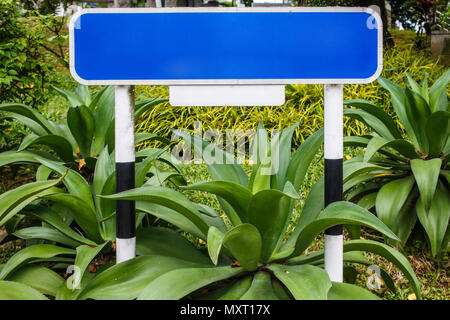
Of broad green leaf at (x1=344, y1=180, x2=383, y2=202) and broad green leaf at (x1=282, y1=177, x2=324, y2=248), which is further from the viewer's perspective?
broad green leaf at (x1=344, y1=180, x2=383, y2=202)

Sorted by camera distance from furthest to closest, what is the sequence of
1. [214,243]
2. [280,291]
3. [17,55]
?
[17,55]
[280,291]
[214,243]

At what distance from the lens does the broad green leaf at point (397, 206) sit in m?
2.60

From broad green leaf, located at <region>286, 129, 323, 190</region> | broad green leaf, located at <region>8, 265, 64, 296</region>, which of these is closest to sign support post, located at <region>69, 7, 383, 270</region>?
broad green leaf, located at <region>286, 129, 323, 190</region>

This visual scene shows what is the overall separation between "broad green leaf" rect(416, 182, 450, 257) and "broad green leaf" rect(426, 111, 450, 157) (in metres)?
0.28

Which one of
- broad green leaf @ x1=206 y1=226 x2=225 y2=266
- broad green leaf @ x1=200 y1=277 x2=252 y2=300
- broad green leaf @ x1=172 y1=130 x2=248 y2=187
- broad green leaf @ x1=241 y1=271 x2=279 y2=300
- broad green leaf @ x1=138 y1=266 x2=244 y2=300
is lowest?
broad green leaf @ x1=200 y1=277 x2=252 y2=300

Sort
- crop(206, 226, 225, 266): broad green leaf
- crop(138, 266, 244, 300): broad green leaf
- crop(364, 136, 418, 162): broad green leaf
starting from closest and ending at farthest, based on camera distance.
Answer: crop(206, 226, 225, 266): broad green leaf < crop(138, 266, 244, 300): broad green leaf < crop(364, 136, 418, 162): broad green leaf

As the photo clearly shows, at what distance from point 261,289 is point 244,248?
162 mm

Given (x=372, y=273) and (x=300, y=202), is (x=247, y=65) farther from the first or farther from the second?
(x=300, y=202)

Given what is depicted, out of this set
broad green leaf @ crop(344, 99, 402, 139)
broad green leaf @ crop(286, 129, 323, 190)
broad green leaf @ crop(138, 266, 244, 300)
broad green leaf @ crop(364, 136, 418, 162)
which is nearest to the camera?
broad green leaf @ crop(138, 266, 244, 300)

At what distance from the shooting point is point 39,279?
1.94 metres

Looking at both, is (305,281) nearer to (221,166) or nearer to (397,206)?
(221,166)

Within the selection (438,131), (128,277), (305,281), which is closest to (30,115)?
(128,277)

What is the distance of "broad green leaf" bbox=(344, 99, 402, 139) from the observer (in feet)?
9.68

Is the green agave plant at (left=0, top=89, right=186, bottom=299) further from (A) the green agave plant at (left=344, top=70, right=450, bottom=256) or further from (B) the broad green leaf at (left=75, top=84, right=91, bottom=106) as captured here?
(A) the green agave plant at (left=344, top=70, right=450, bottom=256)
